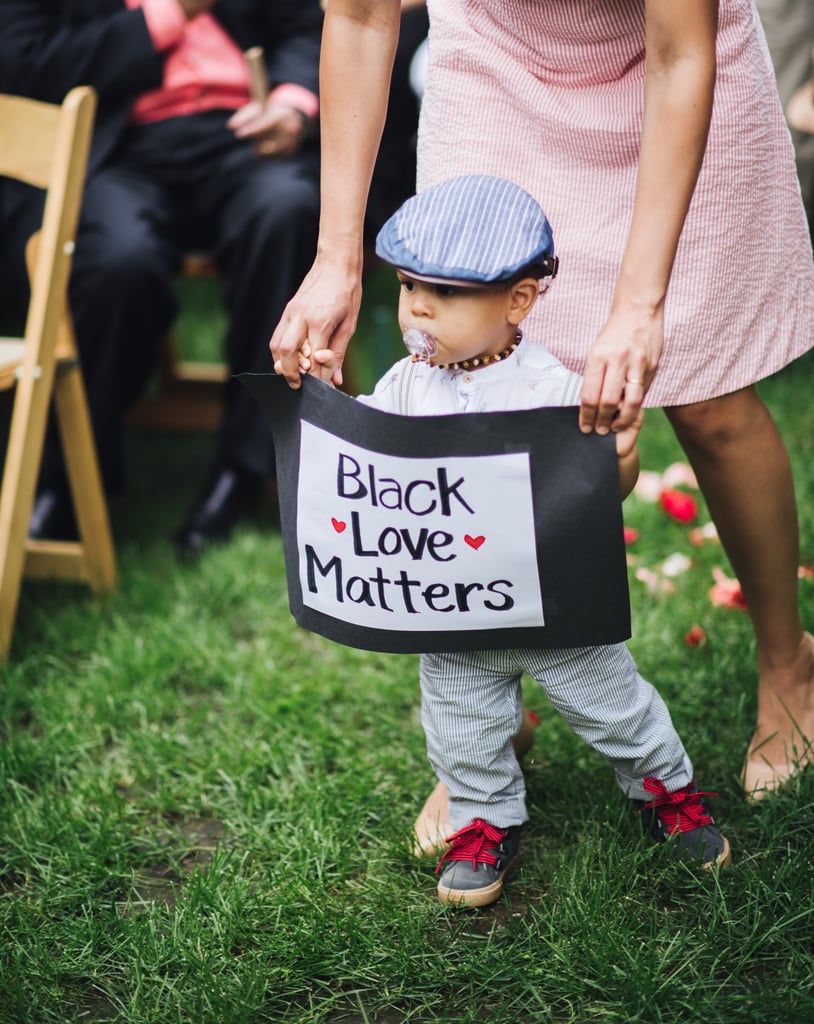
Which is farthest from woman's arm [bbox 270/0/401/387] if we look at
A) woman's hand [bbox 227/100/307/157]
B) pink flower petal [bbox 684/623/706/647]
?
woman's hand [bbox 227/100/307/157]

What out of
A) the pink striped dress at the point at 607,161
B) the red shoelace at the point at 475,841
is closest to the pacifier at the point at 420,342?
the pink striped dress at the point at 607,161

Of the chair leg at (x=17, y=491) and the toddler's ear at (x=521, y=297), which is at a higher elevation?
the toddler's ear at (x=521, y=297)

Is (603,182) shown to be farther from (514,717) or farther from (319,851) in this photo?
(319,851)

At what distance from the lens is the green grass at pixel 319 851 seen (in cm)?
157

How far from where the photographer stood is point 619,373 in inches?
53.9

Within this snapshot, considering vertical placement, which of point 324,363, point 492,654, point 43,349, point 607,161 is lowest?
point 492,654

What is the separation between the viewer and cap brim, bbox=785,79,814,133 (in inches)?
123

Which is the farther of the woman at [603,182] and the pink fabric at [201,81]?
the pink fabric at [201,81]

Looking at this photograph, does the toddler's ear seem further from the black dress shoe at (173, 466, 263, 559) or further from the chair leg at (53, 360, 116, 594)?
the black dress shoe at (173, 466, 263, 559)

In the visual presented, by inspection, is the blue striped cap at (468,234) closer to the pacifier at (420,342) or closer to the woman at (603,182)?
the pacifier at (420,342)

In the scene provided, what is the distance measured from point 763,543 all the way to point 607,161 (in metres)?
0.65

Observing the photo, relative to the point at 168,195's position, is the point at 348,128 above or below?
above

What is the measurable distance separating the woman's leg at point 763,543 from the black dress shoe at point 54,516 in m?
1.96

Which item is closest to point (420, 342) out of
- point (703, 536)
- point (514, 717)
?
point (514, 717)
